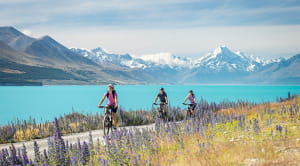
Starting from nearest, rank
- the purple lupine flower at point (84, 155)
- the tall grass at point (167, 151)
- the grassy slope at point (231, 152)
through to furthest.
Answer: the grassy slope at point (231, 152) < the tall grass at point (167, 151) < the purple lupine flower at point (84, 155)

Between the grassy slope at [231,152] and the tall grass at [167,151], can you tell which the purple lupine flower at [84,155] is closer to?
the tall grass at [167,151]

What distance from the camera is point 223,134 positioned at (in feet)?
35.9

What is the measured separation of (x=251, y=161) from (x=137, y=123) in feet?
56.3

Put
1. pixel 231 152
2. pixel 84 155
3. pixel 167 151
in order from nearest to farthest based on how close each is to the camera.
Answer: pixel 84 155, pixel 231 152, pixel 167 151

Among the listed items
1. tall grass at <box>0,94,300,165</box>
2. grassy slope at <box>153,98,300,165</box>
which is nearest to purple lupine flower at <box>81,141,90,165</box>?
tall grass at <box>0,94,300,165</box>

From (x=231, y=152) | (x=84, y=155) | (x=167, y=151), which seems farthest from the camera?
Answer: (x=167, y=151)

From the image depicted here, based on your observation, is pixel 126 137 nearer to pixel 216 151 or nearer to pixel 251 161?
pixel 216 151

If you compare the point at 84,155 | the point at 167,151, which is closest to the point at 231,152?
Answer: the point at 167,151

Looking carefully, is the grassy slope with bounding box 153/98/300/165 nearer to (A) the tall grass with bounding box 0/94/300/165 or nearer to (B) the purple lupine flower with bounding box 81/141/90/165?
(A) the tall grass with bounding box 0/94/300/165

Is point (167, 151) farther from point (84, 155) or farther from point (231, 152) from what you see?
point (84, 155)

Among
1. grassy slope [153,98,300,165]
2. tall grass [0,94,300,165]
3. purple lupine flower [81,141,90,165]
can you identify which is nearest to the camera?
grassy slope [153,98,300,165]

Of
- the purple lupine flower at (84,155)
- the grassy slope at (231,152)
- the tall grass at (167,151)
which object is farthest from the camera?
the purple lupine flower at (84,155)

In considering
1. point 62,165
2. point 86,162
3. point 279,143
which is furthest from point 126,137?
point 279,143

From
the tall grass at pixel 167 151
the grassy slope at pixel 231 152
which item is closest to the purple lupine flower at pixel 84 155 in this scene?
the tall grass at pixel 167 151
